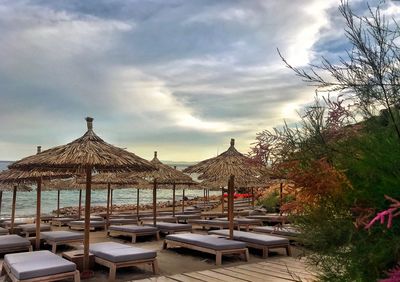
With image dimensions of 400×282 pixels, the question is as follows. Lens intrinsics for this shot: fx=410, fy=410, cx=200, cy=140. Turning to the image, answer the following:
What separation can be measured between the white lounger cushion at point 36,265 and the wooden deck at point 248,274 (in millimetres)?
1092

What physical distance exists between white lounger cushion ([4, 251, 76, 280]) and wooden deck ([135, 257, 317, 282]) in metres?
1.09

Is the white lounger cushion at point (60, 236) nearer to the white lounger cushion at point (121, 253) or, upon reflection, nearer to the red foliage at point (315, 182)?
the white lounger cushion at point (121, 253)

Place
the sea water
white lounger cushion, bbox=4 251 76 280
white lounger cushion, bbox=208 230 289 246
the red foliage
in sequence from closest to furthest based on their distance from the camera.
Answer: the red foliage
white lounger cushion, bbox=4 251 76 280
white lounger cushion, bbox=208 230 289 246
the sea water

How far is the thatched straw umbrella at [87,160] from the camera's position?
5.93 metres

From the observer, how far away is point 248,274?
579cm

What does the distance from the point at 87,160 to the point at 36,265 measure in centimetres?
156

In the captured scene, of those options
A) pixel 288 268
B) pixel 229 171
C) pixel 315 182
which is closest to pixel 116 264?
pixel 288 268

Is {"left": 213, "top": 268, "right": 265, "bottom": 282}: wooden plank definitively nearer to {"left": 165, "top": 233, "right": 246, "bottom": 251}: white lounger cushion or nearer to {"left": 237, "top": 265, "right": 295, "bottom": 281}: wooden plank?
{"left": 237, "top": 265, "right": 295, "bottom": 281}: wooden plank

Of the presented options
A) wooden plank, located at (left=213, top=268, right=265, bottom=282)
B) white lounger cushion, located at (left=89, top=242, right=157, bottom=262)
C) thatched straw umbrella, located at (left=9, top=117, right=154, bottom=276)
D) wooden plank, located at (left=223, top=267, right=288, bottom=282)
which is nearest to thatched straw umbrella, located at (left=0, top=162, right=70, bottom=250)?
thatched straw umbrella, located at (left=9, top=117, right=154, bottom=276)

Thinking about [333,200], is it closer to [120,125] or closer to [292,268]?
[292,268]

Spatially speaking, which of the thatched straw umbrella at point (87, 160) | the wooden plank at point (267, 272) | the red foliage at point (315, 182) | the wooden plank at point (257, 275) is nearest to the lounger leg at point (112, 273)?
the thatched straw umbrella at point (87, 160)

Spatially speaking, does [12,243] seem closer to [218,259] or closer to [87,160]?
[87,160]

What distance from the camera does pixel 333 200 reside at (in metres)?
2.93

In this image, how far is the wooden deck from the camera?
17.8 ft
